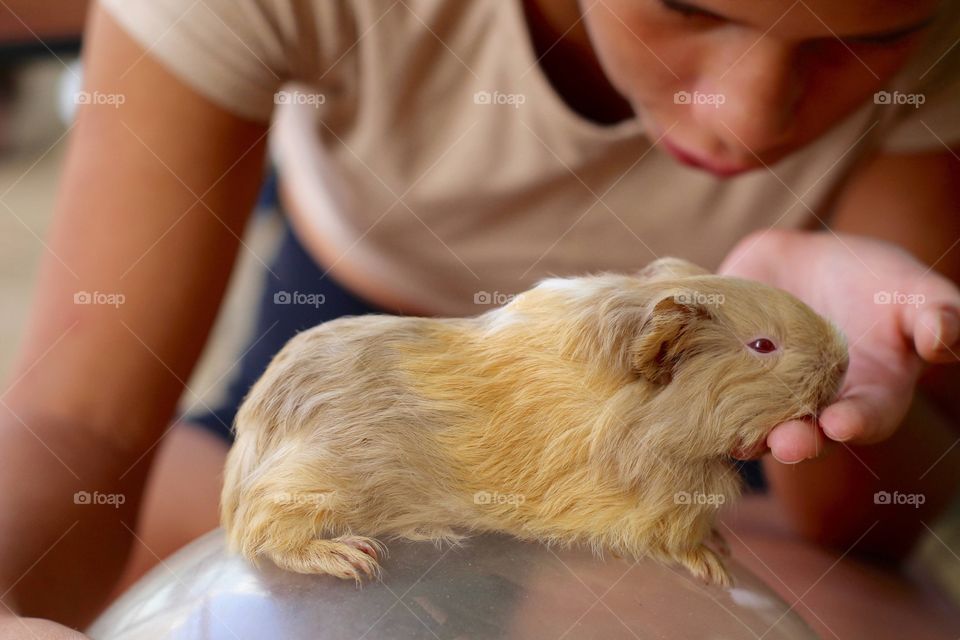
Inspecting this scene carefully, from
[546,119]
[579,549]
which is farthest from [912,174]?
[579,549]

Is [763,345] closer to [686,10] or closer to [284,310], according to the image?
[686,10]

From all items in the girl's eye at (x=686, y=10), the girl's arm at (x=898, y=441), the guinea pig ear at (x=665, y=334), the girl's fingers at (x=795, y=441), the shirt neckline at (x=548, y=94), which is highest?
the girl's eye at (x=686, y=10)

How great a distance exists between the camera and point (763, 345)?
0.74m

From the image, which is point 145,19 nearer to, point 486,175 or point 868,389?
point 486,175

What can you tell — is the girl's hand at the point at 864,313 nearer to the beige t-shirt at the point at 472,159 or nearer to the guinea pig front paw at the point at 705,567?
the guinea pig front paw at the point at 705,567

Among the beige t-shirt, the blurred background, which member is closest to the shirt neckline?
the beige t-shirt

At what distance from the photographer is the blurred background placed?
2.43 meters

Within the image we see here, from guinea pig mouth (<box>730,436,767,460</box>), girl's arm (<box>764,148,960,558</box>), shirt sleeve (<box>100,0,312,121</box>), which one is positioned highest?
shirt sleeve (<box>100,0,312,121</box>)

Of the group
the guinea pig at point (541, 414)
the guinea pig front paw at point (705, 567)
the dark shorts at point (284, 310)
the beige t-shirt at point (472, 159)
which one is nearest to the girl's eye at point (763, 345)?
the guinea pig at point (541, 414)

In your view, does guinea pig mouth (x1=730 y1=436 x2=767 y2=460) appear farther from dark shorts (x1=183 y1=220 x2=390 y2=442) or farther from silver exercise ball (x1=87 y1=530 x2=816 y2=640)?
dark shorts (x1=183 y1=220 x2=390 y2=442)

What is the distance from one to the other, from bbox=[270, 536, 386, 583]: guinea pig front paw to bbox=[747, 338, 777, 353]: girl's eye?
0.35 metres

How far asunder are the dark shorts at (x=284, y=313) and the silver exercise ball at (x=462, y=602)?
665 millimetres

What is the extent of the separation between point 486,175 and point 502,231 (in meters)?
0.10

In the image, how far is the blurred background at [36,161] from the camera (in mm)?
2432
